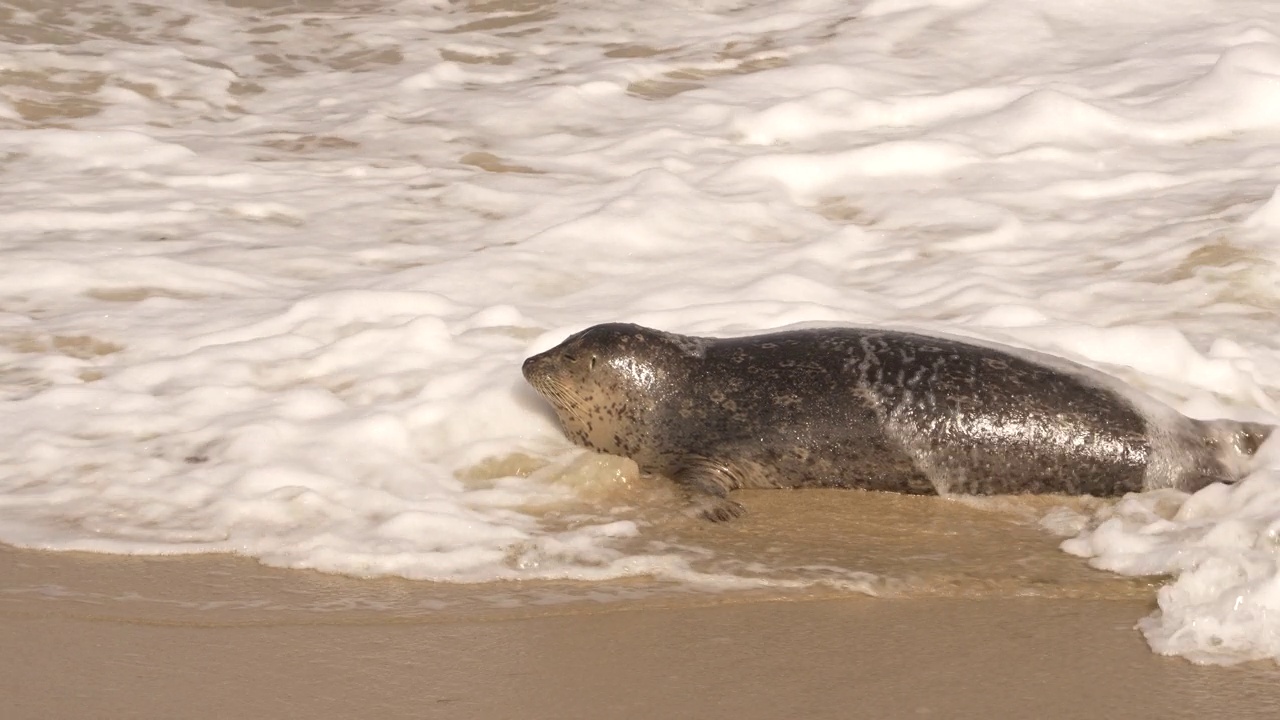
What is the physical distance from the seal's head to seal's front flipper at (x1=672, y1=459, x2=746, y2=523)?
0.26 metres

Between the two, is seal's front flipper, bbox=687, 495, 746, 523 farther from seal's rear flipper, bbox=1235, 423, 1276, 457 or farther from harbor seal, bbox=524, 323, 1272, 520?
seal's rear flipper, bbox=1235, 423, 1276, 457

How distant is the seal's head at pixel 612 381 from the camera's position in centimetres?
471

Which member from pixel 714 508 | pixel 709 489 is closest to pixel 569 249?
pixel 709 489

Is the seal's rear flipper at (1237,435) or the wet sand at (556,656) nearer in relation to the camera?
the wet sand at (556,656)

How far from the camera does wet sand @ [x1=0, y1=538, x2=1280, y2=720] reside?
2957 mm

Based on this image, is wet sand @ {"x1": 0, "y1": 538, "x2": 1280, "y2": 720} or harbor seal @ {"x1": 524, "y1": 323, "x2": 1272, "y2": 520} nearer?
wet sand @ {"x1": 0, "y1": 538, "x2": 1280, "y2": 720}

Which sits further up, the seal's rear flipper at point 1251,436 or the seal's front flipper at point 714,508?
the seal's rear flipper at point 1251,436

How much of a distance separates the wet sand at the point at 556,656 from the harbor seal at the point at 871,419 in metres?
0.87

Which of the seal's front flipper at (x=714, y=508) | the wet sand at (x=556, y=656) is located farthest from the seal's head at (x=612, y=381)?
the wet sand at (x=556, y=656)

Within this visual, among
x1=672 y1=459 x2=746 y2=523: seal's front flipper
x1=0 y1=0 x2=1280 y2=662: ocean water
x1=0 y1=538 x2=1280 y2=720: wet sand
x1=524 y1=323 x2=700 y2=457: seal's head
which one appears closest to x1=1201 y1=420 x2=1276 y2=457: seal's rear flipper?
x1=0 y1=0 x2=1280 y2=662: ocean water

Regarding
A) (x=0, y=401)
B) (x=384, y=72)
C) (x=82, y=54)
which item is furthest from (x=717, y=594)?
(x=82, y=54)

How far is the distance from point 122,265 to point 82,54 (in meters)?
4.37

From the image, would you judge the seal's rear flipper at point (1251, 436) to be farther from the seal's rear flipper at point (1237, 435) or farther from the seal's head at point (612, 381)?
the seal's head at point (612, 381)

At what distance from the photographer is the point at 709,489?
4.35 meters
